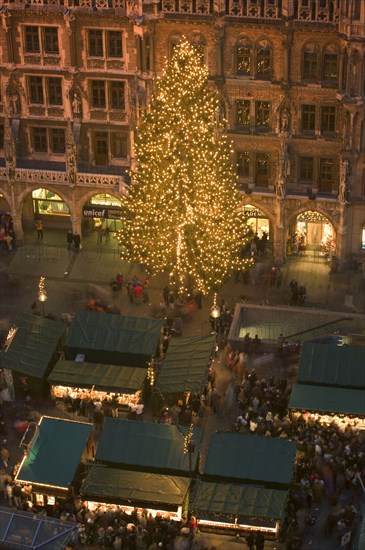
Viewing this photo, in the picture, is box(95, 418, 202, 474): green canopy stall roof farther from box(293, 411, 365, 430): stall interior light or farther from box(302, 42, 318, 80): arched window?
box(302, 42, 318, 80): arched window

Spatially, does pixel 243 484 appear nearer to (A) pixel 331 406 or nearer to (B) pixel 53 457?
(A) pixel 331 406

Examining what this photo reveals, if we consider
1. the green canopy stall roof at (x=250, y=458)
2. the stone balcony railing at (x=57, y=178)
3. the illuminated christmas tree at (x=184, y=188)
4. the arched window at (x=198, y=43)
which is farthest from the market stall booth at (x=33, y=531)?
the arched window at (x=198, y=43)

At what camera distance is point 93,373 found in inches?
2484

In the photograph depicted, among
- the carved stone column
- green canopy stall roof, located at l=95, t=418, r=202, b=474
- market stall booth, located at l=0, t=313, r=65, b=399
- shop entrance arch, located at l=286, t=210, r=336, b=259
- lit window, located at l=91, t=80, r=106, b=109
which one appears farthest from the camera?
the carved stone column

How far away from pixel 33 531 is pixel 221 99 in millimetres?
33756

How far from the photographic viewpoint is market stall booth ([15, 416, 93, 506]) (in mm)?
55656

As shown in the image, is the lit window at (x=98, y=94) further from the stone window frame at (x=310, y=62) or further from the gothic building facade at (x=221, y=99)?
the stone window frame at (x=310, y=62)

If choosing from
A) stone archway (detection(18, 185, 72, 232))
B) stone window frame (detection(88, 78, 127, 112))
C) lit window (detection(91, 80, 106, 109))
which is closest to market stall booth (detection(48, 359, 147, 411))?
stone archway (detection(18, 185, 72, 232))

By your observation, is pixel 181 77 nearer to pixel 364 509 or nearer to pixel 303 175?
pixel 303 175

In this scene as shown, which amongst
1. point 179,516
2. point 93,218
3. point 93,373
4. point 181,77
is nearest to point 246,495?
point 179,516

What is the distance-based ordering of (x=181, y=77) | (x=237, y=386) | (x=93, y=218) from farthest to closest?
1. (x=93, y=218)
2. (x=181, y=77)
3. (x=237, y=386)

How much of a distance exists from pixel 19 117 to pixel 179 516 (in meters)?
34.6

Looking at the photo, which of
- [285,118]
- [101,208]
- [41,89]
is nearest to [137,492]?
[285,118]

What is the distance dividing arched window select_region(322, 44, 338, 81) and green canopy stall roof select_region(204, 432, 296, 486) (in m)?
26.8
